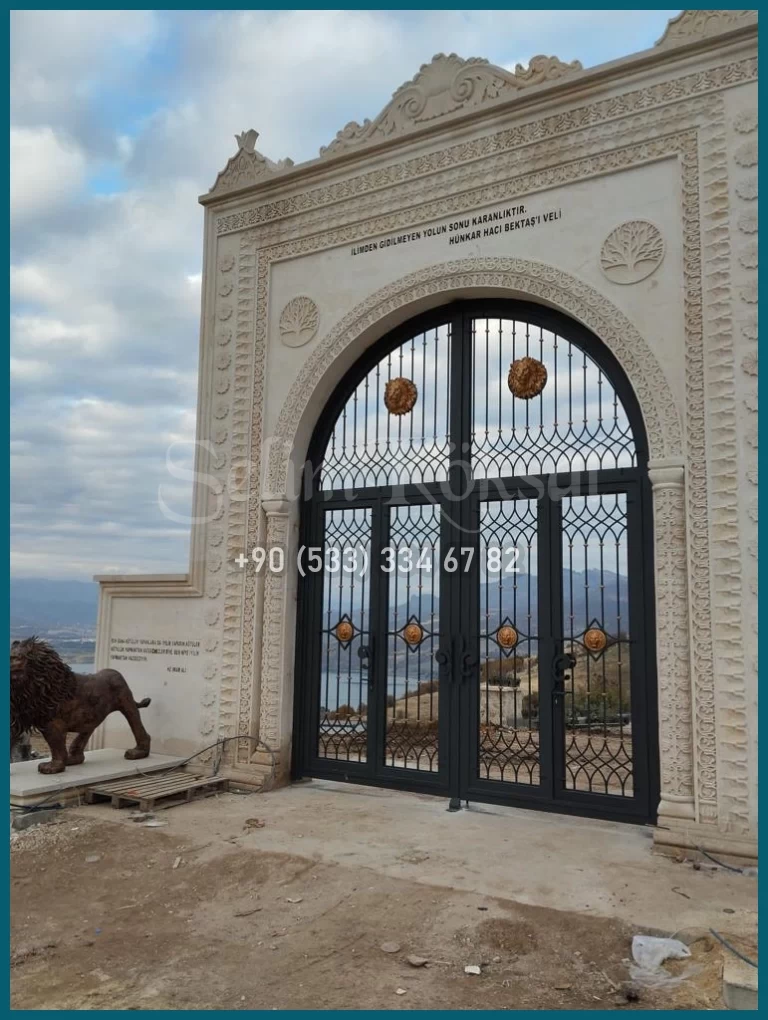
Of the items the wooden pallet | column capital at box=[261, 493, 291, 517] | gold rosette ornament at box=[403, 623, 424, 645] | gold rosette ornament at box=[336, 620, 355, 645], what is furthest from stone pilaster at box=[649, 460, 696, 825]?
the wooden pallet

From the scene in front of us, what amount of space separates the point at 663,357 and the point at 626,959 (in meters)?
3.68

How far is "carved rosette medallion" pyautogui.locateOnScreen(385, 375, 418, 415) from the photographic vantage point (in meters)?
6.66

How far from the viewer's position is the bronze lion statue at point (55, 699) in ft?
19.8

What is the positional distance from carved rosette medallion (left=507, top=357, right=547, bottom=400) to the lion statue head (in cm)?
420

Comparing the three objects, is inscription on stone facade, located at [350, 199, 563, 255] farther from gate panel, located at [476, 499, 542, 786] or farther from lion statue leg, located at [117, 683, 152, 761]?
lion statue leg, located at [117, 683, 152, 761]

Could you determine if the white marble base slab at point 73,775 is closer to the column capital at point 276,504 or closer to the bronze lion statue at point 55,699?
the bronze lion statue at point 55,699

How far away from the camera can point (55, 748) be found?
20.4 feet

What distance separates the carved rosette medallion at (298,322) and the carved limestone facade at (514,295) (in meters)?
0.03

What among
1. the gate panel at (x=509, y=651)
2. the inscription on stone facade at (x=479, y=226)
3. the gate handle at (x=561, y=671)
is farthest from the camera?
the inscription on stone facade at (x=479, y=226)

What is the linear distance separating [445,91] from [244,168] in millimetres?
2155

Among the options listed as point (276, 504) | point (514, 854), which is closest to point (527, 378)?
point (276, 504)

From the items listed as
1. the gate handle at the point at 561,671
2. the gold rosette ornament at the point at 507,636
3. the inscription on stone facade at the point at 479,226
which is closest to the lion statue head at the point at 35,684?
the gold rosette ornament at the point at 507,636

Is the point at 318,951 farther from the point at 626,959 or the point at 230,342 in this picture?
the point at 230,342

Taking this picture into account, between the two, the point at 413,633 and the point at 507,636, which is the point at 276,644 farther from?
the point at 507,636
